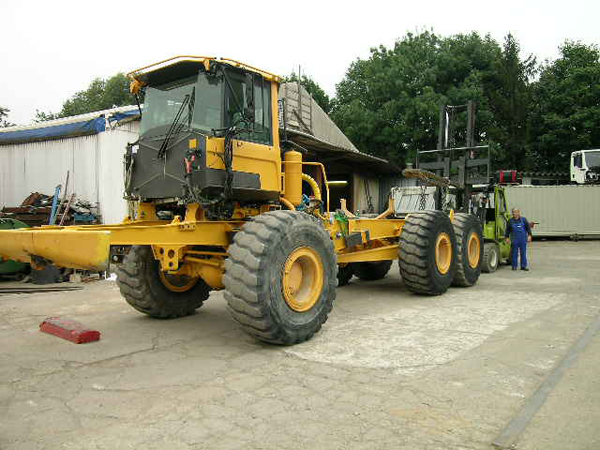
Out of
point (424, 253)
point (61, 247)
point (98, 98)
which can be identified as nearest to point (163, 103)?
point (61, 247)

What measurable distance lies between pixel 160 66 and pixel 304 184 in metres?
2.34

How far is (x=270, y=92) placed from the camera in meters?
6.09

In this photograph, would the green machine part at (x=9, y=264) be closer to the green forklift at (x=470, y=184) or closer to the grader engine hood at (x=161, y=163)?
the grader engine hood at (x=161, y=163)

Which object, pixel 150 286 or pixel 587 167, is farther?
pixel 587 167

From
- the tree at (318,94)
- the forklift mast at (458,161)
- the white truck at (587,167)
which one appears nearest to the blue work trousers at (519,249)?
the forklift mast at (458,161)

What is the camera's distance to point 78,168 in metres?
13.1

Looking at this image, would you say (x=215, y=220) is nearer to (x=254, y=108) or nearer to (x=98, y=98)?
(x=254, y=108)

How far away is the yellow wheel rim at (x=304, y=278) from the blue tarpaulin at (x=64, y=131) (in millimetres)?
8102

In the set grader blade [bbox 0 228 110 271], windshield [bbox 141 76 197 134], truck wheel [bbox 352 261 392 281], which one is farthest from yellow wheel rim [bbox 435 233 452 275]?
grader blade [bbox 0 228 110 271]

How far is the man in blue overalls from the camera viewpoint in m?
12.3

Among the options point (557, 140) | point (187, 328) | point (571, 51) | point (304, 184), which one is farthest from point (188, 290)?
point (571, 51)

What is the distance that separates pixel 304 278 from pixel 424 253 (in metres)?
2.92

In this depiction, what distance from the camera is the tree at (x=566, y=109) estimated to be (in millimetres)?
31031

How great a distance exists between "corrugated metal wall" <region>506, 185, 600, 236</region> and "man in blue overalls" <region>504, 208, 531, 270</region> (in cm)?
1139
